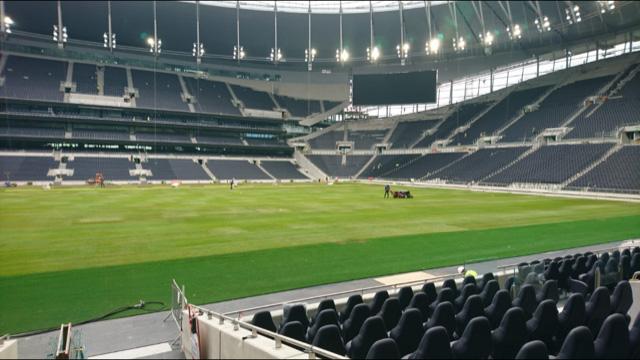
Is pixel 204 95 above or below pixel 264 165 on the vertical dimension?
above

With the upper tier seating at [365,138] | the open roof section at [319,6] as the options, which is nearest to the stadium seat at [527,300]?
the open roof section at [319,6]

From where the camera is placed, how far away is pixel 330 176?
82.1m

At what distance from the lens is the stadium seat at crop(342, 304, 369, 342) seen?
6.26 m

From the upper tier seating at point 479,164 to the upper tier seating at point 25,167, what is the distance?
5647 centimetres

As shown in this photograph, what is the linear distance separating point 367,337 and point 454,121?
8020 cm

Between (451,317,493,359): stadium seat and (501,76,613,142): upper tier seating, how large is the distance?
61811 millimetres

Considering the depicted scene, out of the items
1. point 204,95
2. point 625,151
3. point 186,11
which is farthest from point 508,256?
point 204,95

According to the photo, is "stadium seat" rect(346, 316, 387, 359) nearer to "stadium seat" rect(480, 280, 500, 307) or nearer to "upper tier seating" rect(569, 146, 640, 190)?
"stadium seat" rect(480, 280, 500, 307)

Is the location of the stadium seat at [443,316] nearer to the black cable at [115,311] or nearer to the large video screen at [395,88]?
the black cable at [115,311]

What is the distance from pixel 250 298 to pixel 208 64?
87215mm

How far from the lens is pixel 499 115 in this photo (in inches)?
2815

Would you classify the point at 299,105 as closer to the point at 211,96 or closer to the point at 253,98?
the point at 253,98

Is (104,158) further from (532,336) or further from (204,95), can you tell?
(532,336)

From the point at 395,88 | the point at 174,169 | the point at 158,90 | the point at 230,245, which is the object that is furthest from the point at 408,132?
the point at 230,245
